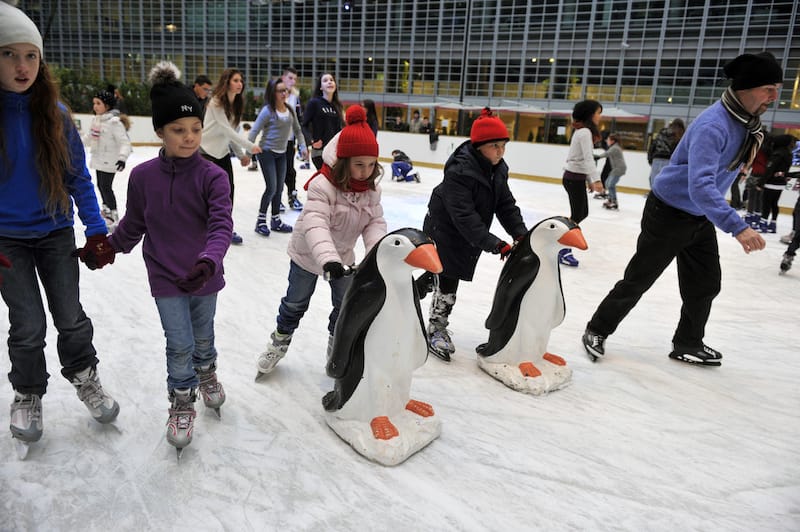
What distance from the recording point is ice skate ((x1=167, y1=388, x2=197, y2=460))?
5.82 feet

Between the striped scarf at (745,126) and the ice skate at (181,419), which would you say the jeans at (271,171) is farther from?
the striped scarf at (745,126)

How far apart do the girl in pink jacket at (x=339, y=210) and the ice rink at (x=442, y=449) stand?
21.5 inches

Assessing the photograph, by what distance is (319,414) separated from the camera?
2125 millimetres

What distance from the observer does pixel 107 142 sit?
4.92m

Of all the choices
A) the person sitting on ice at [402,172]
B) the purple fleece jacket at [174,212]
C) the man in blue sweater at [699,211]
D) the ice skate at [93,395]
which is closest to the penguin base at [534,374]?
the man in blue sweater at [699,211]

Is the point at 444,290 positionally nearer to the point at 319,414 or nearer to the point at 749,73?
the point at 319,414

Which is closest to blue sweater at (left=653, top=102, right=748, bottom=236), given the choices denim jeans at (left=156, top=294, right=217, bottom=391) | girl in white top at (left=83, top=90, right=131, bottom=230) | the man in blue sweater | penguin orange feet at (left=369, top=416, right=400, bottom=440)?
the man in blue sweater

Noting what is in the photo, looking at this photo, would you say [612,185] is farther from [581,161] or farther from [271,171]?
[271,171]

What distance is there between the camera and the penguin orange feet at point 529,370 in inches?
95.4

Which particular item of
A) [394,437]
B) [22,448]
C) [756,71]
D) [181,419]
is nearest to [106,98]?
[22,448]

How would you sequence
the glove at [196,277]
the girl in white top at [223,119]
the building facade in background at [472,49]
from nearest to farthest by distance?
the glove at [196,277] → the girl in white top at [223,119] → the building facade in background at [472,49]

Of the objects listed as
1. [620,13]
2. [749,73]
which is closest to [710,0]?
[620,13]

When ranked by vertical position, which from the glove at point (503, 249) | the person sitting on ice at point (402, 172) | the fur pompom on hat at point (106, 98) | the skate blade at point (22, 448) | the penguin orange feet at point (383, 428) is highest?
the fur pompom on hat at point (106, 98)

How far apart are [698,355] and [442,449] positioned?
5.69ft
